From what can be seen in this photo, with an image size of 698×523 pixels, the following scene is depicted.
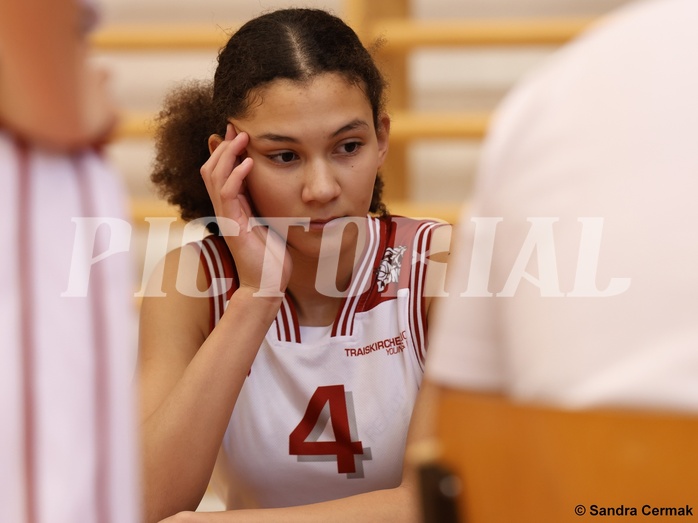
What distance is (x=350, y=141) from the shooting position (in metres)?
1.27

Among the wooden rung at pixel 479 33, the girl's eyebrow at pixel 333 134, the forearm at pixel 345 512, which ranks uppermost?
the wooden rung at pixel 479 33

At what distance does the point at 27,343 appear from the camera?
0.52m

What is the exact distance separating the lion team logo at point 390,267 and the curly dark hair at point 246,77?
163 mm

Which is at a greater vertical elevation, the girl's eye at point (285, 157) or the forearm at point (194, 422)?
the girl's eye at point (285, 157)

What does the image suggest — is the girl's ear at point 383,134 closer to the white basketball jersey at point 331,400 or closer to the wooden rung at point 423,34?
the white basketball jersey at point 331,400

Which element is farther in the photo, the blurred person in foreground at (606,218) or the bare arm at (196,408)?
the bare arm at (196,408)

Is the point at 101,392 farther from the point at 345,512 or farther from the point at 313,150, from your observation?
the point at 313,150

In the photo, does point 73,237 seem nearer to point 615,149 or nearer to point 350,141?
point 615,149

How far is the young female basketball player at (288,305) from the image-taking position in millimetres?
1224

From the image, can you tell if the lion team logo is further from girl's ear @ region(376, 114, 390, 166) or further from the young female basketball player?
girl's ear @ region(376, 114, 390, 166)

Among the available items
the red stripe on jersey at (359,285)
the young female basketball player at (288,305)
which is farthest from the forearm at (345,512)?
the red stripe on jersey at (359,285)

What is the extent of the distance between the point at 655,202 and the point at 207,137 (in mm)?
1078

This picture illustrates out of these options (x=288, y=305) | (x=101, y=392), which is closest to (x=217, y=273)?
(x=288, y=305)

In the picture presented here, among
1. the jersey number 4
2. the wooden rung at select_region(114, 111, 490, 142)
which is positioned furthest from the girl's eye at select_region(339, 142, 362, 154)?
the wooden rung at select_region(114, 111, 490, 142)
